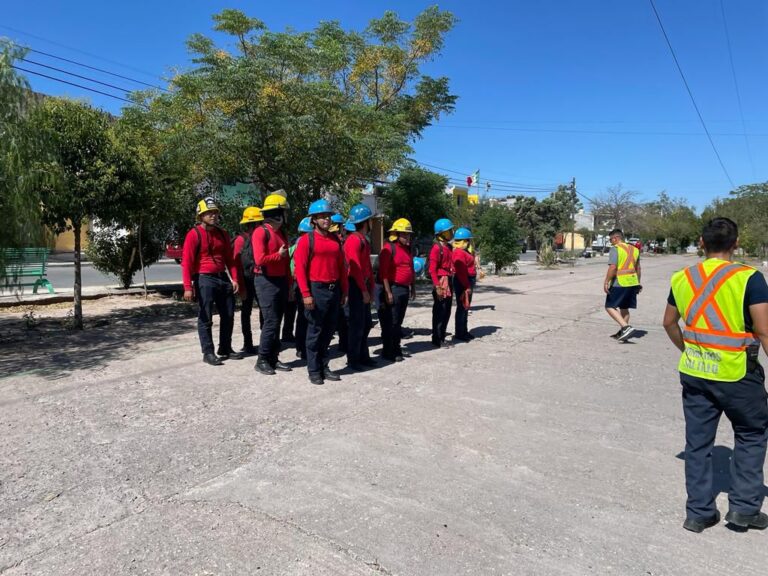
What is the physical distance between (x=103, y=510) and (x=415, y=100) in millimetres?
16165

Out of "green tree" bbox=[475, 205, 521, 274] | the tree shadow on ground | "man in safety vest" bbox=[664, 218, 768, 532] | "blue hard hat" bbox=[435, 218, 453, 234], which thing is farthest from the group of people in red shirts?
"green tree" bbox=[475, 205, 521, 274]

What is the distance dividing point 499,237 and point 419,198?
662cm

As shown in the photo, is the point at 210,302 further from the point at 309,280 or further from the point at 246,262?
the point at 309,280

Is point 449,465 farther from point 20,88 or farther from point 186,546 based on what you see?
point 20,88

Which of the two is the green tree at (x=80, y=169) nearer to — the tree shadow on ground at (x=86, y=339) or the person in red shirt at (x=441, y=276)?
the tree shadow on ground at (x=86, y=339)

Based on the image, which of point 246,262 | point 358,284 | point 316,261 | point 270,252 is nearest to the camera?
point 316,261

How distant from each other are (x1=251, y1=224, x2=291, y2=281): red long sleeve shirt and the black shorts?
5365mm

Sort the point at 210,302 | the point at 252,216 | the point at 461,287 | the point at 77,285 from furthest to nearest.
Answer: the point at 77,285
the point at 461,287
the point at 252,216
the point at 210,302

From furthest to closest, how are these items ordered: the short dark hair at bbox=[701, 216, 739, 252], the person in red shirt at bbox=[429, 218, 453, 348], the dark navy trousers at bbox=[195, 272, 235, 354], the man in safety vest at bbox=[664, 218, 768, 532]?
the person in red shirt at bbox=[429, 218, 453, 348] < the dark navy trousers at bbox=[195, 272, 235, 354] < the short dark hair at bbox=[701, 216, 739, 252] < the man in safety vest at bbox=[664, 218, 768, 532]

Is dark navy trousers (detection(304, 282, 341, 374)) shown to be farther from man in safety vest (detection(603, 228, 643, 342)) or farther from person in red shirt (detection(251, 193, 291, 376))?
man in safety vest (detection(603, 228, 643, 342))

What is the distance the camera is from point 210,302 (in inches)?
256

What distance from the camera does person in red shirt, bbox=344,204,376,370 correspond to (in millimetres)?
6363

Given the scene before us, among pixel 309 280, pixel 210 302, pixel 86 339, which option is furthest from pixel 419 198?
pixel 309 280

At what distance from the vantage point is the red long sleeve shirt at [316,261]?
5711 mm
